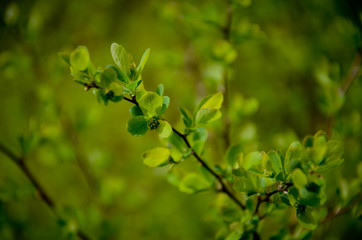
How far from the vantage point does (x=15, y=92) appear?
176cm

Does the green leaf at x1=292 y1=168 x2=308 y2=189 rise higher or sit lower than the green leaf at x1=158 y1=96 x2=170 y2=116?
lower

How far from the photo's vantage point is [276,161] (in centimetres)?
41

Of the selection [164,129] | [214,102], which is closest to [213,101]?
[214,102]

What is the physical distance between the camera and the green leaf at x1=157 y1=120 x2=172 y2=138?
404mm

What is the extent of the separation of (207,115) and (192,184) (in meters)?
0.19

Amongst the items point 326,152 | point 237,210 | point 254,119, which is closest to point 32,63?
point 237,210

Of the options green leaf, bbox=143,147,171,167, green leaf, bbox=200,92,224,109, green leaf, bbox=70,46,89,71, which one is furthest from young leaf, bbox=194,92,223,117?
green leaf, bbox=70,46,89,71

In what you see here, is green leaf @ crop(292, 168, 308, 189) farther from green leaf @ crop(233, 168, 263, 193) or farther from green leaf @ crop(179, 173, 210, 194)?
green leaf @ crop(179, 173, 210, 194)

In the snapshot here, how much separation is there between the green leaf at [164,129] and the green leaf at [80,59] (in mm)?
167

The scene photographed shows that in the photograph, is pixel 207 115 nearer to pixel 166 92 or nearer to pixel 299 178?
pixel 299 178

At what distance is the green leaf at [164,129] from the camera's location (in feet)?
1.33

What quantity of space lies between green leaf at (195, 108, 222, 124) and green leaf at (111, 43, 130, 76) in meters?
0.15

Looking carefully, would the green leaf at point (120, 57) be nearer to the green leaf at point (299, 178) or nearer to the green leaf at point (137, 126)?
the green leaf at point (137, 126)

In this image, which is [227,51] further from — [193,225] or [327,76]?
[193,225]
